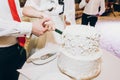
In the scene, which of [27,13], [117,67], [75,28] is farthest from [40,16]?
[117,67]

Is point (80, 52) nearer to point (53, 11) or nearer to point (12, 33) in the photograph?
point (12, 33)

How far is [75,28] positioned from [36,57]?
1.18ft

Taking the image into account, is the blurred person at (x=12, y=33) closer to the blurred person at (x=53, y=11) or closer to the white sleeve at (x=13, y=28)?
the white sleeve at (x=13, y=28)

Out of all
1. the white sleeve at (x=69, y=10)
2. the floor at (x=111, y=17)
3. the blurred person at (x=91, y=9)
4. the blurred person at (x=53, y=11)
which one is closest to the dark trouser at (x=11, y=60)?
the blurred person at (x=53, y=11)

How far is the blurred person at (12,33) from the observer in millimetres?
1006

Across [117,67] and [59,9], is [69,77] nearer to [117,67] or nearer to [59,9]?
[117,67]

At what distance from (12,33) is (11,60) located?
22 centimetres

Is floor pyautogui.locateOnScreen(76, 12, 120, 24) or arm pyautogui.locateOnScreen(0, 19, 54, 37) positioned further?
floor pyautogui.locateOnScreen(76, 12, 120, 24)

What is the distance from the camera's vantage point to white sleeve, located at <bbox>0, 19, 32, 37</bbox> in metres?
0.98

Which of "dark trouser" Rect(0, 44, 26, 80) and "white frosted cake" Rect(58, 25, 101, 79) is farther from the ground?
"white frosted cake" Rect(58, 25, 101, 79)

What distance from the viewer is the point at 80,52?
0.94 meters

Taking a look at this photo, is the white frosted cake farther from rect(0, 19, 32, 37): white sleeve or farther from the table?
rect(0, 19, 32, 37): white sleeve

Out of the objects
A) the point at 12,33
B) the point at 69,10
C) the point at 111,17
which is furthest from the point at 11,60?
the point at 111,17

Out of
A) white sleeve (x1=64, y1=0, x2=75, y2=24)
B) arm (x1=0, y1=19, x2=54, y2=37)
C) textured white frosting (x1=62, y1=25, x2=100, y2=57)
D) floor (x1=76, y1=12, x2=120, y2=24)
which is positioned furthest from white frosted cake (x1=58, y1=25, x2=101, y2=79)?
floor (x1=76, y1=12, x2=120, y2=24)
